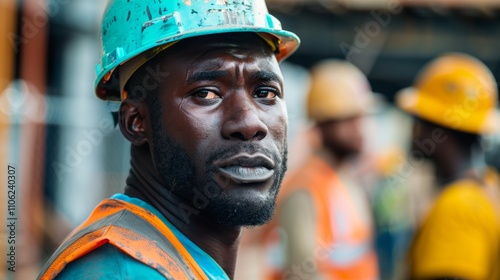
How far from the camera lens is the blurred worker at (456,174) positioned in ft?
13.7

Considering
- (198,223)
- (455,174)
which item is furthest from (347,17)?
(198,223)

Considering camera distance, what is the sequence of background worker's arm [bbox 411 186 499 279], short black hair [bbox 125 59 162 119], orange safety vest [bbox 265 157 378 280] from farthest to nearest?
orange safety vest [bbox 265 157 378 280] < background worker's arm [bbox 411 186 499 279] < short black hair [bbox 125 59 162 119]

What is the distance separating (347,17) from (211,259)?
6546mm

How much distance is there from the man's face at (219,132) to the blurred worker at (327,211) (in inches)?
111

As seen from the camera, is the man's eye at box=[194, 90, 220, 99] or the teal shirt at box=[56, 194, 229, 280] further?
the man's eye at box=[194, 90, 220, 99]

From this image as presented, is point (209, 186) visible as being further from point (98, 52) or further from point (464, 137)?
point (98, 52)

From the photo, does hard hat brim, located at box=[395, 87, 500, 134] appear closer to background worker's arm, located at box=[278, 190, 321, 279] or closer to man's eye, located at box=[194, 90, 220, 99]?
background worker's arm, located at box=[278, 190, 321, 279]

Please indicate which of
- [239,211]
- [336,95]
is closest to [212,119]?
[239,211]

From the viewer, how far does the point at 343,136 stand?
5707 mm

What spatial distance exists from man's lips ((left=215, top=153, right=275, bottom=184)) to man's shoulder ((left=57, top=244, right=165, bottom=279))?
1.21ft

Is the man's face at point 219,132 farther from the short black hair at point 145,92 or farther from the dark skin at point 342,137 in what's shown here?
the dark skin at point 342,137

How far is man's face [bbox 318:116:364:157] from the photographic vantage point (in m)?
5.65

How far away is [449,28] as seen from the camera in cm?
854

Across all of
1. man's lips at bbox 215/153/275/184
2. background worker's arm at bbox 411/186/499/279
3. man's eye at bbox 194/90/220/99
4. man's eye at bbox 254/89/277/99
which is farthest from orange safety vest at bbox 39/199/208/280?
background worker's arm at bbox 411/186/499/279
